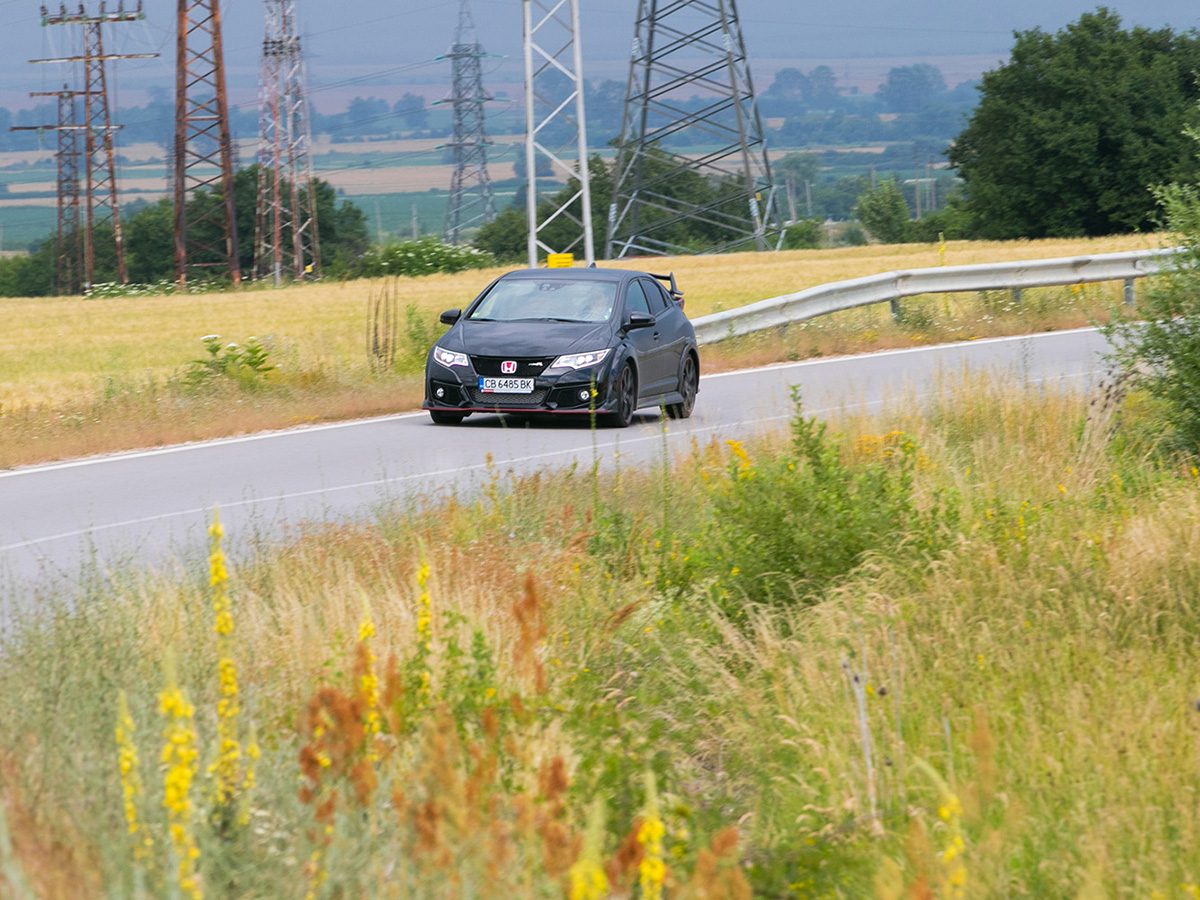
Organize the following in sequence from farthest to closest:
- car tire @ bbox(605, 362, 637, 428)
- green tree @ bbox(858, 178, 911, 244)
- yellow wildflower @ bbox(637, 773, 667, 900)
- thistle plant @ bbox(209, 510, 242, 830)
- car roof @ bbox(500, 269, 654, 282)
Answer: green tree @ bbox(858, 178, 911, 244) < car roof @ bbox(500, 269, 654, 282) < car tire @ bbox(605, 362, 637, 428) < thistle plant @ bbox(209, 510, 242, 830) < yellow wildflower @ bbox(637, 773, 667, 900)

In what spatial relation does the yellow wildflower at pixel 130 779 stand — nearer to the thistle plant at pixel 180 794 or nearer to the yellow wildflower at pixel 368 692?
the thistle plant at pixel 180 794

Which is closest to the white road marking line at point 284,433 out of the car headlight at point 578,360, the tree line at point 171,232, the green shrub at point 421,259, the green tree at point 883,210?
the car headlight at point 578,360

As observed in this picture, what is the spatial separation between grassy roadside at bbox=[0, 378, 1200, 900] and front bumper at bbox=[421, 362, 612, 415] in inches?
204

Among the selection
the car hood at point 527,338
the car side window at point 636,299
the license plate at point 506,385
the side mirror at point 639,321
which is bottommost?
the license plate at point 506,385

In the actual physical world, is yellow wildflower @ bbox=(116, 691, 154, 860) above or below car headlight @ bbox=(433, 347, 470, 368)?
below

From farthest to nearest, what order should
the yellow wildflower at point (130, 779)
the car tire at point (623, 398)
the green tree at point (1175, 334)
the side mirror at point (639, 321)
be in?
the side mirror at point (639, 321) < the car tire at point (623, 398) < the green tree at point (1175, 334) < the yellow wildflower at point (130, 779)

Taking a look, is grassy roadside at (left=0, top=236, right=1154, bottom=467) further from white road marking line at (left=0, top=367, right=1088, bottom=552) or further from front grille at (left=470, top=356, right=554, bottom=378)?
white road marking line at (left=0, top=367, right=1088, bottom=552)

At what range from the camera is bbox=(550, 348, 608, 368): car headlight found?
51.2 ft

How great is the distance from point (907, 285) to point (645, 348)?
34.2 feet

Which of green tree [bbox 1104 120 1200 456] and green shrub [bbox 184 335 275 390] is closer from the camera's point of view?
green tree [bbox 1104 120 1200 456]

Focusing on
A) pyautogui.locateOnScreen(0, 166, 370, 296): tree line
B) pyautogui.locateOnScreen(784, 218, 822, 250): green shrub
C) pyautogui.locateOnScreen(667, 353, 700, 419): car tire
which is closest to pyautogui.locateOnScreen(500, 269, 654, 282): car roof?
pyautogui.locateOnScreen(667, 353, 700, 419): car tire

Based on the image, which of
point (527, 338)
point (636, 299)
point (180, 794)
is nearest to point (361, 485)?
point (527, 338)

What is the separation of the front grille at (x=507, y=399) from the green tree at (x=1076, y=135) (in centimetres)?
6577

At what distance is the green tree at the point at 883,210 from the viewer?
126m
